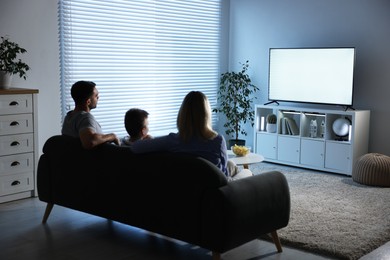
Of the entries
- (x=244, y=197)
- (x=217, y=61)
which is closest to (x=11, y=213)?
(x=244, y=197)

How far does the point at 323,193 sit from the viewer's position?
16.9 feet

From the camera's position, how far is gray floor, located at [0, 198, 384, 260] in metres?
3.43

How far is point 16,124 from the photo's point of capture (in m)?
4.72

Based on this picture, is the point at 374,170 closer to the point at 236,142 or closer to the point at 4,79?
the point at 236,142

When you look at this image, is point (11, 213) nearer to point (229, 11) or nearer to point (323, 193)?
point (323, 193)

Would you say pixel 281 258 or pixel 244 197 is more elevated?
pixel 244 197

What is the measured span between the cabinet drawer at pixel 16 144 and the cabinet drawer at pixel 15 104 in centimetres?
22

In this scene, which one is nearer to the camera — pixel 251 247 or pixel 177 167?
pixel 177 167

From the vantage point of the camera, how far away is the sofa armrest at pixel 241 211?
9.81 ft

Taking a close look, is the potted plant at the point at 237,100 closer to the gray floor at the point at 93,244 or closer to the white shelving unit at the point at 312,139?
the white shelving unit at the point at 312,139

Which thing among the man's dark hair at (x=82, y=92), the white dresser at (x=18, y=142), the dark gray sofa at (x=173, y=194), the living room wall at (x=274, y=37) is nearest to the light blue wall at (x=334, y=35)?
the living room wall at (x=274, y=37)

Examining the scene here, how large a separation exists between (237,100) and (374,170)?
7.24 ft

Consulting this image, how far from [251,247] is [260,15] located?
4.25 meters

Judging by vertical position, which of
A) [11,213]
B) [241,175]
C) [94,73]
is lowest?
[11,213]
